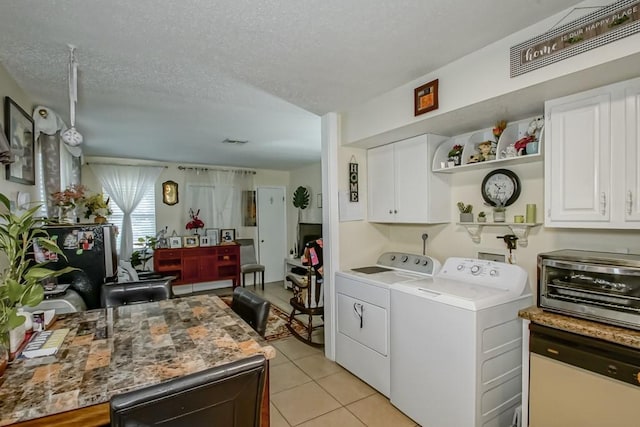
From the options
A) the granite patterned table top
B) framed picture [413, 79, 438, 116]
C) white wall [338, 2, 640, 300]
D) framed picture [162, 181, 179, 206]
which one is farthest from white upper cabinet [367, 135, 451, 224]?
framed picture [162, 181, 179, 206]

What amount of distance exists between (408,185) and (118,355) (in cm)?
233

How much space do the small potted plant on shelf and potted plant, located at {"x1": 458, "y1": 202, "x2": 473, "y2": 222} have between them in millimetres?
380

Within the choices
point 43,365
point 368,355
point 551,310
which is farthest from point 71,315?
point 551,310

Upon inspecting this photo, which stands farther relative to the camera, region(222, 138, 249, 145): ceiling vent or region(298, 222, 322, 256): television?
region(298, 222, 322, 256): television

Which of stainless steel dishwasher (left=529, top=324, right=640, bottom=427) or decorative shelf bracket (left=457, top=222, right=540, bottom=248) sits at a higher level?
decorative shelf bracket (left=457, top=222, right=540, bottom=248)

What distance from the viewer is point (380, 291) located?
8.12 ft

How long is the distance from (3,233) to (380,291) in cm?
217

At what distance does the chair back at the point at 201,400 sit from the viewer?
32.7 inches

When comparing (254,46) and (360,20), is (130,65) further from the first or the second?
(360,20)

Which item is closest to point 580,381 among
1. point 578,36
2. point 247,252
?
point 578,36

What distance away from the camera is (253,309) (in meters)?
1.93

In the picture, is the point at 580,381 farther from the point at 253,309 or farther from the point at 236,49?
the point at 236,49

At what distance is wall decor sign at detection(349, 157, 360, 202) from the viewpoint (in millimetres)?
3107

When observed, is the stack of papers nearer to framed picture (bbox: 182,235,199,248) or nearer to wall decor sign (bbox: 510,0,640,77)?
wall decor sign (bbox: 510,0,640,77)
